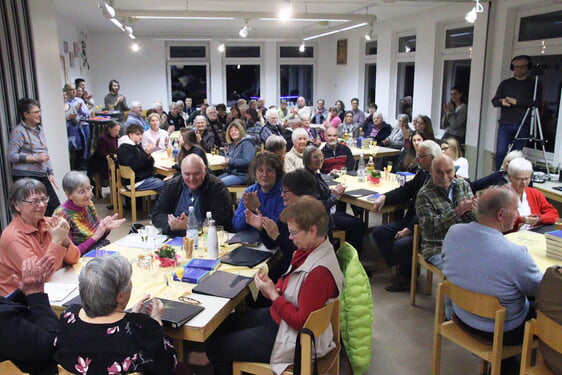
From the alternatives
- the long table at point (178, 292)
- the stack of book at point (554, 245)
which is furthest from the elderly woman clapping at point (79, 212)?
the stack of book at point (554, 245)


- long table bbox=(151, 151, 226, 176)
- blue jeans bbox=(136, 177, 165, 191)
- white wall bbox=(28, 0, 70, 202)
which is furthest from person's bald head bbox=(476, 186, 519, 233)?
white wall bbox=(28, 0, 70, 202)

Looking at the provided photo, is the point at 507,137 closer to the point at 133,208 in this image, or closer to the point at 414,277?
the point at 414,277

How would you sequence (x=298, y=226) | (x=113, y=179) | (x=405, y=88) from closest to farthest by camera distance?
(x=298, y=226)
(x=113, y=179)
(x=405, y=88)

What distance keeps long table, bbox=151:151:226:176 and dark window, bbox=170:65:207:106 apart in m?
7.70

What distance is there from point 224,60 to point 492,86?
8696 mm

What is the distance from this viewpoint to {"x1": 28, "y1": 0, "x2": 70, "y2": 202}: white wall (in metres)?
5.59

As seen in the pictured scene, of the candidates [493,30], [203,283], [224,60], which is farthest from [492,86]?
[224,60]

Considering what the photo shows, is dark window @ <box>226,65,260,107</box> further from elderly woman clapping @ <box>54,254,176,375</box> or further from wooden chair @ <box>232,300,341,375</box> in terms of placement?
elderly woman clapping @ <box>54,254,176,375</box>

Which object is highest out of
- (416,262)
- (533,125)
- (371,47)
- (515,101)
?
(371,47)

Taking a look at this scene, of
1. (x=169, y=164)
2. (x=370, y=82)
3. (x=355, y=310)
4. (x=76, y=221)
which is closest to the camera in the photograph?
(x=355, y=310)

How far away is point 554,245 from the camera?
3.00 m

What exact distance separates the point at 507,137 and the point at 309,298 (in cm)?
555

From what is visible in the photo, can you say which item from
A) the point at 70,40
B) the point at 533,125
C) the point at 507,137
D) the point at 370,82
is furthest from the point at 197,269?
the point at 370,82

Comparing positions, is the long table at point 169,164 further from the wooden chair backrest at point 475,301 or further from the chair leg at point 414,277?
the wooden chair backrest at point 475,301
